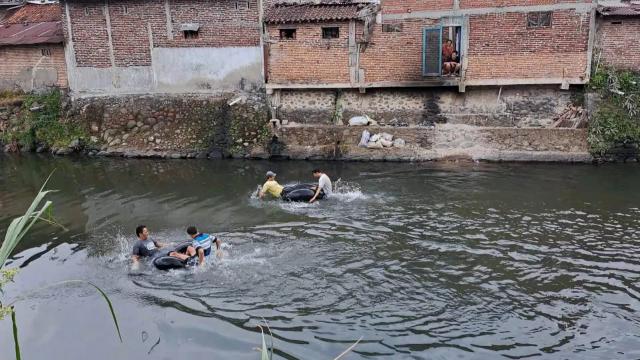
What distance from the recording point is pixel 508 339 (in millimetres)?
7789

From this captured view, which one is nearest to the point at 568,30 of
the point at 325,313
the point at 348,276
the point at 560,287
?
the point at 560,287

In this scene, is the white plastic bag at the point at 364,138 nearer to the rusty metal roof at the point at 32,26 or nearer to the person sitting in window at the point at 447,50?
the person sitting in window at the point at 447,50

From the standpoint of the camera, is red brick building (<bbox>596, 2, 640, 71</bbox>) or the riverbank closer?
red brick building (<bbox>596, 2, 640, 71</bbox>)

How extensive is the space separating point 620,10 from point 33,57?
21.2 meters

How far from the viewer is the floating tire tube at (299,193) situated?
14062 mm

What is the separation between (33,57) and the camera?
21.8 meters

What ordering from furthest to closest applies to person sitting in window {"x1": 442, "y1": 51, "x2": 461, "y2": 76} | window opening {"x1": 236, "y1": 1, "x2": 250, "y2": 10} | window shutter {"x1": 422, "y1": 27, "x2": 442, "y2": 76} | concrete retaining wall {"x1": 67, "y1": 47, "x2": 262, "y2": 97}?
concrete retaining wall {"x1": 67, "y1": 47, "x2": 262, "y2": 97}, window opening {"x1": 236, "y1": 1, "x2": 250, "y2": 10}, person sitting in window {"x1": 442, "y1": 51, "x2": 461, "y2": 76}, window shutter {"x1": 422, "y1": 27, "x2": 442, "y2": 76}

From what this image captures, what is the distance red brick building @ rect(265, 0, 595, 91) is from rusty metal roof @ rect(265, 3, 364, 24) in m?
0.03

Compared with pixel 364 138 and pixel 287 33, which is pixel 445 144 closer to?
pixel 364 138

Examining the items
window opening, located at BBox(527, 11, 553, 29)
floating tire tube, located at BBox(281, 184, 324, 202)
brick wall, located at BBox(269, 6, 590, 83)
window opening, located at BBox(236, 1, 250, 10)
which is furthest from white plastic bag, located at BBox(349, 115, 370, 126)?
window opening, located at BBox(527, 11, 553, 29)

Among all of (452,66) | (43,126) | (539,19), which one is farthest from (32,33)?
(539,19)

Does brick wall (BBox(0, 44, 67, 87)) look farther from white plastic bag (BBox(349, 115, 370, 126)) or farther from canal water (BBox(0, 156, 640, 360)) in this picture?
white plastic bag (BBox(349, 115, 370, 126))

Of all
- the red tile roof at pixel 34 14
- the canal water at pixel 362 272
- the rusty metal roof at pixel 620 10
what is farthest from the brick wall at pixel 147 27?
the rusty metal roof at pixel 620 10

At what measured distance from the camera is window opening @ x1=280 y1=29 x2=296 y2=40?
19.1 m
